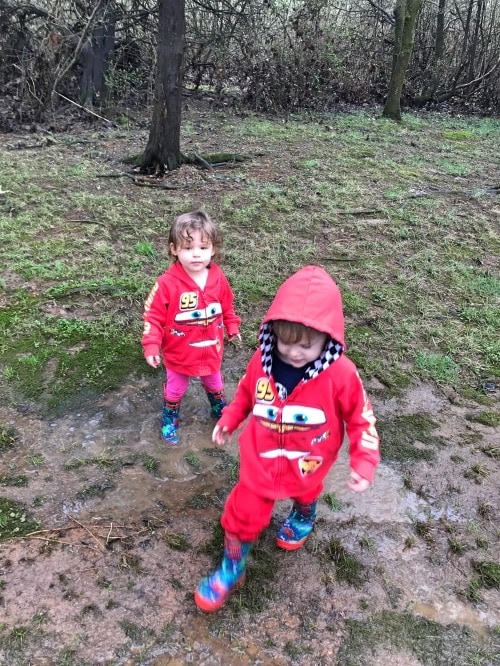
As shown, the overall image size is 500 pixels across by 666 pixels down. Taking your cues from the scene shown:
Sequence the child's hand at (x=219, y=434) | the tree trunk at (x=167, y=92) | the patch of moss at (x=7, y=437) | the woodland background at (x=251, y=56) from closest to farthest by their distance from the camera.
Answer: the child's hand at (x=219, y=434), the patch of moss at (x=7, y=437), the tree trunk at (x=167, y=92), the woodland background at (x=251, y=56)

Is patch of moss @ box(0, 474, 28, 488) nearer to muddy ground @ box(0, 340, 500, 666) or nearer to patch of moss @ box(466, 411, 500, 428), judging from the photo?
muddy ground @ box(0, 340, 500, 666)

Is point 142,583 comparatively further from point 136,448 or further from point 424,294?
point 424,294

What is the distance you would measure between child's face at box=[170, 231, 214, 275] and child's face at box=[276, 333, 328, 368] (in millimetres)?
885

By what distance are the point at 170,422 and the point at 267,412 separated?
1.03 m

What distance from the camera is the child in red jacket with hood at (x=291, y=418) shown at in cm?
186

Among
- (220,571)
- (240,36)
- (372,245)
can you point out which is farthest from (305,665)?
(240,36)

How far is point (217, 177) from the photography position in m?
7.01

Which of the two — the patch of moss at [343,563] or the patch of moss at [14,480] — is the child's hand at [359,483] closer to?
the patch of moss at [343,563]

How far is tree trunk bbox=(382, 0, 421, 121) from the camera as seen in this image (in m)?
10.9

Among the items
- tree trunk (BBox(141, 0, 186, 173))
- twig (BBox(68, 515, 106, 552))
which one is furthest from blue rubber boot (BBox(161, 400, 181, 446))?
tree trunk (BBox(141, 0, 186, 173))

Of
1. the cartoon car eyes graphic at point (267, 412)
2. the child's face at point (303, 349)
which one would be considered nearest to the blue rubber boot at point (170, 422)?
the cartoon car eyes graphic at point (267, 412)

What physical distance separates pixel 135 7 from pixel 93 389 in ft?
31.7

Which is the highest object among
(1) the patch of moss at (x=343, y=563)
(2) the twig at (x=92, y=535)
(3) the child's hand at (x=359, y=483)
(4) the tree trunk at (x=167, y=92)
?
(4) the tree trunk at (x=167, y=92)

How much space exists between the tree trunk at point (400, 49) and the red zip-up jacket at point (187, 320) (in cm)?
1054
